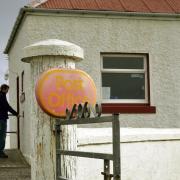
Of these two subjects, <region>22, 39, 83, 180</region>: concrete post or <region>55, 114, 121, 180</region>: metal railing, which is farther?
<region>22, 39, 83, 180</region>: concrete post

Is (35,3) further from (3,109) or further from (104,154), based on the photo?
(104,154)

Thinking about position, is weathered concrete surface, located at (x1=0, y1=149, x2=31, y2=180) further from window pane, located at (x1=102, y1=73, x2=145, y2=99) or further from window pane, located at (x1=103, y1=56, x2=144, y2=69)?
window pane, located at (x1=103, y1=56, x2=144, y2=69)

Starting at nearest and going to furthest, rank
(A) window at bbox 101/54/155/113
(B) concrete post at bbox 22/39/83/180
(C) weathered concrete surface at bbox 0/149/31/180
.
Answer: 1. (B) concrete post at bbox 22/39/83/180
2. (C) weathered concrete surface at bbox 0/149/31/180
3. (A) window at bbox 101/54/155/113

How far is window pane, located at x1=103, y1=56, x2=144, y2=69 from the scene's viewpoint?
12.0 metres

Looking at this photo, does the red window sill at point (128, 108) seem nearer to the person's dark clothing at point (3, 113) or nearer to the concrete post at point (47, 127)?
the person's dark clothing at point (3, 113)

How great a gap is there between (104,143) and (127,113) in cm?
516

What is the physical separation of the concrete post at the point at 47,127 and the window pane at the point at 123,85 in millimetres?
8078

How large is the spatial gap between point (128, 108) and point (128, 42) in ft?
4.90

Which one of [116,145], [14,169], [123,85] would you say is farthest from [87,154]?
[123,85]

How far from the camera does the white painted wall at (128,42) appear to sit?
452 inches

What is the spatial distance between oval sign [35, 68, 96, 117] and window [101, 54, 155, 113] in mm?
8200

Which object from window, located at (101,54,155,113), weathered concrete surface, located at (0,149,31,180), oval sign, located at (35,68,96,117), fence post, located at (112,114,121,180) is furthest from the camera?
window, located at (101,54,155,113)

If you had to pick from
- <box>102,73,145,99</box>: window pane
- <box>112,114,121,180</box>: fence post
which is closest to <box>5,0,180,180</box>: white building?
<box>102,73,145,99</box>: window pane

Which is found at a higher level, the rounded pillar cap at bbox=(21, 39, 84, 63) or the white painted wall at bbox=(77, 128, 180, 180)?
the rounded pillar cap at bbox=(21, 39, 84, 63)
